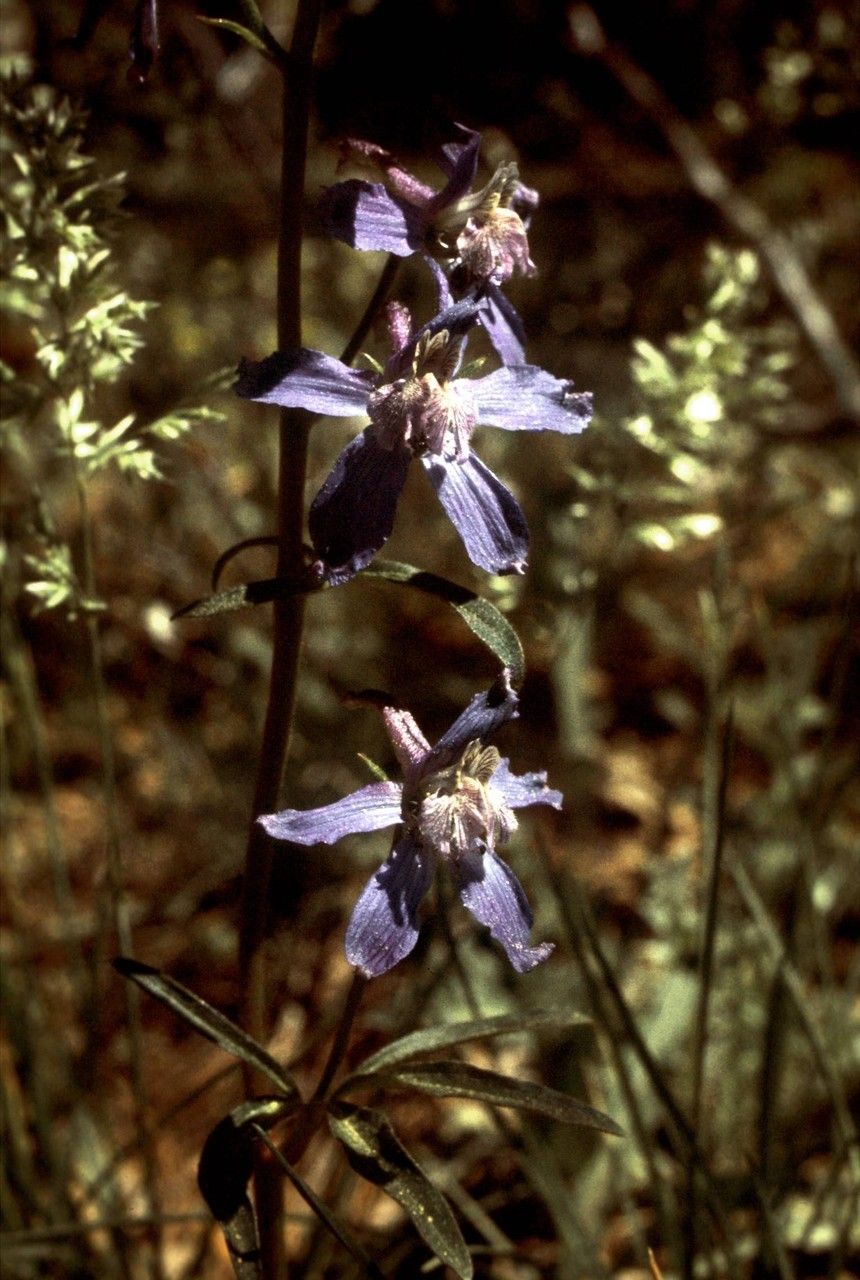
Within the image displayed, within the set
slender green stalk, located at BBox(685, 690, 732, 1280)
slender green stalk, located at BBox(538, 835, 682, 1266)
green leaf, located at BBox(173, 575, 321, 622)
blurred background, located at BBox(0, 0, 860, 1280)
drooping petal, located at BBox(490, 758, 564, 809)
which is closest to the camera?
green leaf, located at BBox(173, 575, 321, 622)

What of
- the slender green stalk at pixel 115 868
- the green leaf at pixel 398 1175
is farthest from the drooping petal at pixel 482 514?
the green leaf at pixel 398 1175

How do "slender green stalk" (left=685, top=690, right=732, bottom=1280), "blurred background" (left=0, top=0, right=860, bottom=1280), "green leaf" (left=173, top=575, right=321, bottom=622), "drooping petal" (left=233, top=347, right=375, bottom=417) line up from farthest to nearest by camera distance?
"blurred background" (left=0, top=0, right=860, bottom=1280) → "slender green stalk" (left=685, top=690, right=732, bottom=1280) → "green leaf" (left=173, top=575, right=321, bottom=622) → "drooping petal" (left=233, top=347, right=375, bottom=417)

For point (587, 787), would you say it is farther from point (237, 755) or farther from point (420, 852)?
point (420, 852)

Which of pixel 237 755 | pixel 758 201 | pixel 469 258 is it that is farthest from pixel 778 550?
pixel 469 258

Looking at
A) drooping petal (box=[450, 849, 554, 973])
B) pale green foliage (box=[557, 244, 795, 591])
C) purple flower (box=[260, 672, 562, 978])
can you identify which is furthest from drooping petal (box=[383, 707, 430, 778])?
pale green foliage (box=[557, 244, 795, 591])

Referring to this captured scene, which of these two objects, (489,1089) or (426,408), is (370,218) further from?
(489,1089)

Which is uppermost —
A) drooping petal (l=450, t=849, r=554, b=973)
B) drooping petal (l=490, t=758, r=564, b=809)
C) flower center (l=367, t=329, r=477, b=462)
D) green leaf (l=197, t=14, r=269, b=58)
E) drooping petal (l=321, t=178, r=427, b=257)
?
green leaf (l=197, t=14, r=269, b=58)

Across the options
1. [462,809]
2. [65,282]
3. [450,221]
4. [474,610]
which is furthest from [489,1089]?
[65,282]

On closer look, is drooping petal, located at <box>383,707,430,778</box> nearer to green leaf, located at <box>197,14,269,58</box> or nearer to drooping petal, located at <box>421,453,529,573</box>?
drooping petal, located at <box>421,453,529,573</box>

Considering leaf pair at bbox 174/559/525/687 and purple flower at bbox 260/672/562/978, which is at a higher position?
leaf pair at bbox 174/559/525/687
